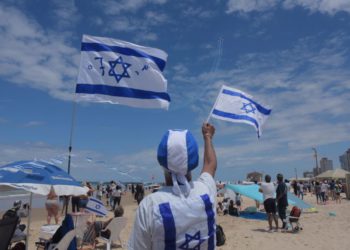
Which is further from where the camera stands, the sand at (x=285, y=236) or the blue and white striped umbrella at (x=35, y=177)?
the sand at (x=285, y=236)

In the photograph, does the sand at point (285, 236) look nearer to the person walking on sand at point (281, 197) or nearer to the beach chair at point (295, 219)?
the beach chair at point (295, 219)

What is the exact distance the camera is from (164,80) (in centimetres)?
655

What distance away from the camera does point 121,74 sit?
6379 millimetres

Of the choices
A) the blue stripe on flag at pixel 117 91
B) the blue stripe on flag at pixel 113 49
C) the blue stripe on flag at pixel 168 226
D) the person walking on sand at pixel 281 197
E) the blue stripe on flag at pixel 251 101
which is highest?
the blue stripe on flag at pixel 113 49

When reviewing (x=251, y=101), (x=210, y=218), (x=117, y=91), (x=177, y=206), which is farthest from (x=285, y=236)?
(x=177, y=206)

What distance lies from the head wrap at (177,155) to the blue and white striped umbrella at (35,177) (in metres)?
4.06

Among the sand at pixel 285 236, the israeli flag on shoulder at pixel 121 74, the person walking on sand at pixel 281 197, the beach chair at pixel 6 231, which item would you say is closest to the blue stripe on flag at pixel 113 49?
the israeli flag on shoulder at pixel 121 74

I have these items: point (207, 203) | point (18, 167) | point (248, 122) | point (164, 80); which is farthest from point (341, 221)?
point (207, 203)

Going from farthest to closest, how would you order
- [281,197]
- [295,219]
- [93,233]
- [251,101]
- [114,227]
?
[281,197] → [295,219] → [93,233] → [114,227] → [251,101]

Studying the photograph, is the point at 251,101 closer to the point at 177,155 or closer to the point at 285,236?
the point at 285,236

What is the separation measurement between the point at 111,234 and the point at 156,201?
6.92m

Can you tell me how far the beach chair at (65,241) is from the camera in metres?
5.90

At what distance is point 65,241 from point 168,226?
4589 millimetres

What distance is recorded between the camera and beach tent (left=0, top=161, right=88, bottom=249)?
552 cm
